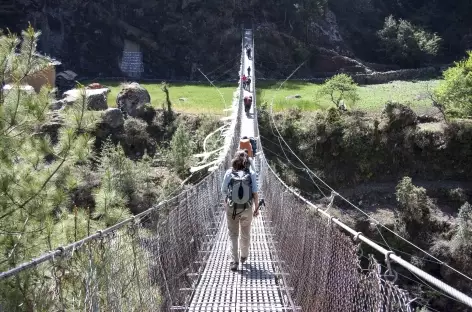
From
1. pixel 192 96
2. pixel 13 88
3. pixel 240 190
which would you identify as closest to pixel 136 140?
pixel 192 96

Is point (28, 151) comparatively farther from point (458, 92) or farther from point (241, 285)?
point (458, 92)

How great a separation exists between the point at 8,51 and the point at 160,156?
13326mm

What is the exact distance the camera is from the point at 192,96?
21156mm

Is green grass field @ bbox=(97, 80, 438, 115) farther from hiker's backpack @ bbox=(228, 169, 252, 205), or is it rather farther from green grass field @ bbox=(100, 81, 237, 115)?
hiker's backpack @ bbox=(228, 169, 252, 205)

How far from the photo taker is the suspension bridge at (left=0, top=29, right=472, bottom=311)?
9.04 ft

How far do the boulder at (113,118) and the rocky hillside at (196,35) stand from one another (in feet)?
31.4

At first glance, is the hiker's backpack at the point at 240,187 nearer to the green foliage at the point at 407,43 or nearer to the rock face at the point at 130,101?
the rock face at the point at 130,101

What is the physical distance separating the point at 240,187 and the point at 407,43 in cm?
2579

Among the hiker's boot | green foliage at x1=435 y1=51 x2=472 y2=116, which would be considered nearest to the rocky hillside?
green foliage at x1=435 y1=51 x2=472 y2=116

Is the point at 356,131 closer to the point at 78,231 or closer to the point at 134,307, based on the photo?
the point at 78,231

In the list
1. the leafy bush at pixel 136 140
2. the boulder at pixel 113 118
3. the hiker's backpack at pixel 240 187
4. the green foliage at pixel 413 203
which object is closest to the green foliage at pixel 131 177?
the boulder at pixel 113 118

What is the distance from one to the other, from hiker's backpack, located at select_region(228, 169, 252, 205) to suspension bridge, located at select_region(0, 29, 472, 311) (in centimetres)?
52

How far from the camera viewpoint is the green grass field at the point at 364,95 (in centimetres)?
1892

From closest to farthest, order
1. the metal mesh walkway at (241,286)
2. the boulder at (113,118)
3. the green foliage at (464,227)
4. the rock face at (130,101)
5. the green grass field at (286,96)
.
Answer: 1. the metal mesh walkway at (241,286)
2. the green foliage at (464,227)
3. the boulder at (113,118)
4. the rock face at (130,101)
5. the green grass field at (286,96)
